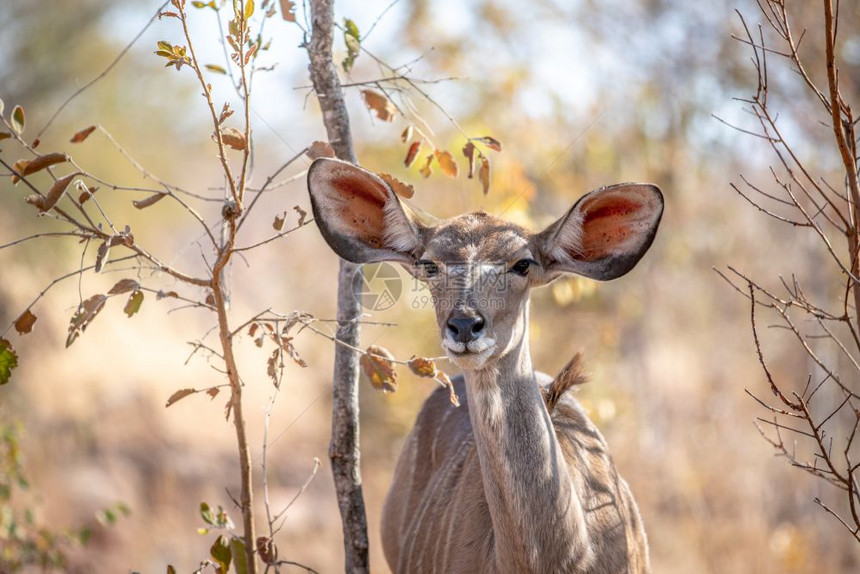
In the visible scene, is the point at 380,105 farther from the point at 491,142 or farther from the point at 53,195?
the point at 53,195

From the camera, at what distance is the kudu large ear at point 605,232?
3439mm

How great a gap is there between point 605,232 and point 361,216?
3.12ft

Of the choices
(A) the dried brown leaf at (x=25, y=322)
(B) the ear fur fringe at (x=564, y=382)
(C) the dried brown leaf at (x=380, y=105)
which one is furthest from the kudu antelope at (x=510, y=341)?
(A) the dried brown leaf at (x=25, y=322)

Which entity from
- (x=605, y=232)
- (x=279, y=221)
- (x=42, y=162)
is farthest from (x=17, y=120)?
(x=605, y=232)

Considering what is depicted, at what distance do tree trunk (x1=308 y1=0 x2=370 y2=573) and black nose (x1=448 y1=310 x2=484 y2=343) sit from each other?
99 centimetres

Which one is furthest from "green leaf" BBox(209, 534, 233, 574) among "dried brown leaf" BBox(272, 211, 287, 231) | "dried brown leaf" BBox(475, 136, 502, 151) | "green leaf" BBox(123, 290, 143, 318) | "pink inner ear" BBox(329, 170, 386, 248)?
"dried brown leaf" BBox(475, 136, 502, 151)

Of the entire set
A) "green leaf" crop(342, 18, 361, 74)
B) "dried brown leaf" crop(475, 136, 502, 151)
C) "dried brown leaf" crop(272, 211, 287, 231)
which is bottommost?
"dried brown leaf" crop(272, 211, 287, 231)

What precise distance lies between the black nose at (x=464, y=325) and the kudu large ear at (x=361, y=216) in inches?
23.8

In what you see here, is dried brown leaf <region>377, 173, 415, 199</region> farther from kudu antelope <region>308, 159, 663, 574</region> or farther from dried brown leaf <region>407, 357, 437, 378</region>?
dried brown leaf <region>407, 357, 437, 378</region>

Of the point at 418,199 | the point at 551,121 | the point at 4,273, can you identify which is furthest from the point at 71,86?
the point at 551,121

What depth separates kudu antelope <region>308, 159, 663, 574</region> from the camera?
3.34 m

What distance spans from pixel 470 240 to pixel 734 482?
7.41m

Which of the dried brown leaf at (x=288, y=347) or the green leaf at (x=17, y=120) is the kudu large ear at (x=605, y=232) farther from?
the green leaf at (x=17, y=120)

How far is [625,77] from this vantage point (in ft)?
37.8
